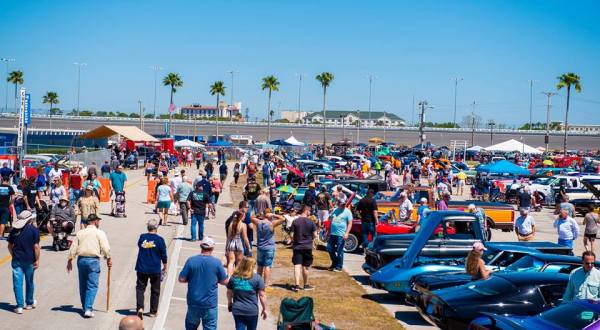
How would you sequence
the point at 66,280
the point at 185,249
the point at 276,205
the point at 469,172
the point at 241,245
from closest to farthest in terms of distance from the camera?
the point at 241,245
the point at 66,280
the point at 185,249
the point at 276,205
the point at 469,172

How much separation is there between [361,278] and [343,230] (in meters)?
1.40

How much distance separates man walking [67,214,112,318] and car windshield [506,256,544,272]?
282 inches

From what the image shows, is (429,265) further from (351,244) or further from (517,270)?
(351,244)

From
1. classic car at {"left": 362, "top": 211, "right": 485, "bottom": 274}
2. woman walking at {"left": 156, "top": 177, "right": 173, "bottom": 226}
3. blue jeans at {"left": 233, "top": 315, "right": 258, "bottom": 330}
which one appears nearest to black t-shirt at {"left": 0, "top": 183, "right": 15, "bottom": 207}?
woman walking at {"left": 156, "top": 177, "right": 173, "bottom": 226}

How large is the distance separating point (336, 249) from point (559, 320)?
26.2 feet

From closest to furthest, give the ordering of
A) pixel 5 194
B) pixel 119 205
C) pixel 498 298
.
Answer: pixel 498 298
pixel 5 194
pixel 119 205

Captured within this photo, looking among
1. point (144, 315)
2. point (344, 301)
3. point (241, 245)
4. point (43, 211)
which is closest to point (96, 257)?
point (144, 315)

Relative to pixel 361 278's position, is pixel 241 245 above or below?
above

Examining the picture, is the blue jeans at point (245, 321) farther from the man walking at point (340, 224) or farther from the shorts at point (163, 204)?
the shorts at point (163, 204)

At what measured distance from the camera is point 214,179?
27.6 meters

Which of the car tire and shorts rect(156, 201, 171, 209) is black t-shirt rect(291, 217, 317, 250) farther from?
shorts rect(156, 201, 171, 209)

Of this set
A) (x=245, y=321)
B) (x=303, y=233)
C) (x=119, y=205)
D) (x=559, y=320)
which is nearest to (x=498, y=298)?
(x=559, y=320)

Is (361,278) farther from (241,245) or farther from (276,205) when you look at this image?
(276,205)

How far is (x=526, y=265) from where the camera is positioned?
12.5 metres
